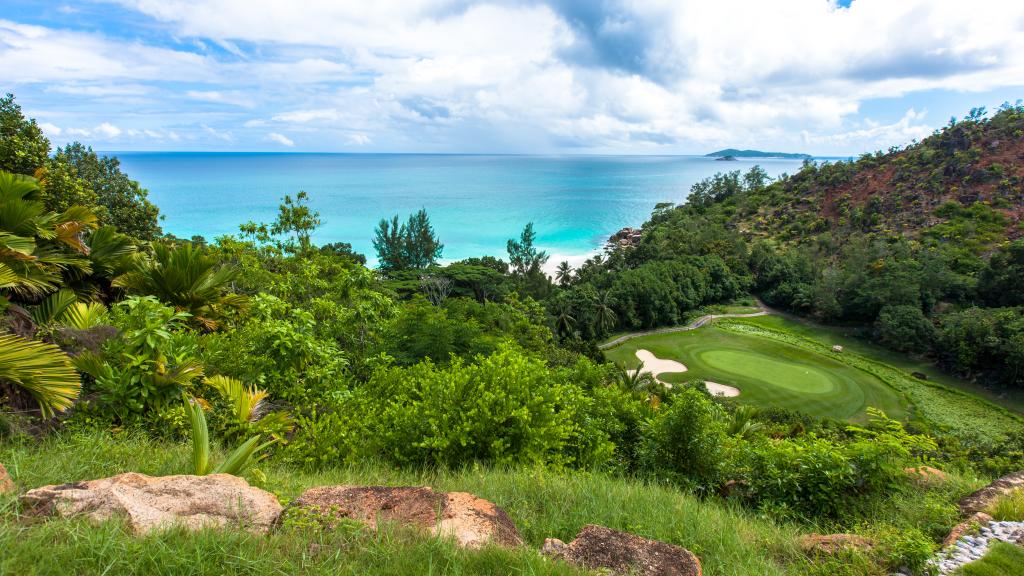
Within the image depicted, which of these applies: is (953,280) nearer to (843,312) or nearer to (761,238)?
(843,312)

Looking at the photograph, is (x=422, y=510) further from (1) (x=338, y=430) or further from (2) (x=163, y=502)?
(1) (x=338, y=430)

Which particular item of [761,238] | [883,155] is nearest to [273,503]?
[761,238]

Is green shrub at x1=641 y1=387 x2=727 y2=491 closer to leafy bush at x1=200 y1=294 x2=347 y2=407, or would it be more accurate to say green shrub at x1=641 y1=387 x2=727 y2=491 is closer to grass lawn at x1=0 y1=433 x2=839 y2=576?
grass lawn at x1=0 y1=433 x2=839 y2=576

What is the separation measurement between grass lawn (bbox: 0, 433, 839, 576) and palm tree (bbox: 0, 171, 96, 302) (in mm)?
3034

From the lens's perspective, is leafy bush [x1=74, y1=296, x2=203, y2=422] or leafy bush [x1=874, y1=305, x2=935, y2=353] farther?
leafy bush [x1=874, y1=305, x2=935, y2=353]

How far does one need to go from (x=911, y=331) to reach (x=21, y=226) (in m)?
42.7

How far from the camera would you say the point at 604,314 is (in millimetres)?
36062

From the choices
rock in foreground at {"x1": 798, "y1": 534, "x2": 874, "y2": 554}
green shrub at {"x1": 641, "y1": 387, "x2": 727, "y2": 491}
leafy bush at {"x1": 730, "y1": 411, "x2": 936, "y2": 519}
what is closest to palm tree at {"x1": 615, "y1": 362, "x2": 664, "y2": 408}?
→ green shrub at {"x1": 641, "y1": 387, "x2": 727, "y2": 491}

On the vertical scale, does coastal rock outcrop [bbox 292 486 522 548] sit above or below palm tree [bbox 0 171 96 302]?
below

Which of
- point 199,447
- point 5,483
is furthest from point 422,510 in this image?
point 5,483

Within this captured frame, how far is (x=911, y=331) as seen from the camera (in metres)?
31.5

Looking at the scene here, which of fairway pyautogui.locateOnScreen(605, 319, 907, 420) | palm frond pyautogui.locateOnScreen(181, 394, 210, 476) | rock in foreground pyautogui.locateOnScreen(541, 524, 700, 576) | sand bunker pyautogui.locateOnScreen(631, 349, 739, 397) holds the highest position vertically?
palm frond pyautogui.locateOnScreen(181, 394, 210, 476)

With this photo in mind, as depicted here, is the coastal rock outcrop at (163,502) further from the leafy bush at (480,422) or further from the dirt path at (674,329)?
the dirt path at (674,329)

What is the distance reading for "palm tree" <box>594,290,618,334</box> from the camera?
118 ft
